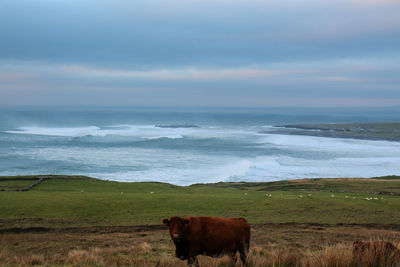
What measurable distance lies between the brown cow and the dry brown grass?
0.21 meters

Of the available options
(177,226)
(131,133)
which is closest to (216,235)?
(177,226)

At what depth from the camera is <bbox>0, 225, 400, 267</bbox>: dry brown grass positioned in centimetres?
759

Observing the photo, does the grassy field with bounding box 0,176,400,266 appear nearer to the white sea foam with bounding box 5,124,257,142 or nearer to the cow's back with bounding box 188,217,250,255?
the cow's back with bounding box 188,217,250,255

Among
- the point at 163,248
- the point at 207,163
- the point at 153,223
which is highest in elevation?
the point at 163,248

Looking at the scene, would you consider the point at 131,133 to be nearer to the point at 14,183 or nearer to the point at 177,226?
the point at 14,183

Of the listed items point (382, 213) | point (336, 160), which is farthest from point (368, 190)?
point (336, 160)

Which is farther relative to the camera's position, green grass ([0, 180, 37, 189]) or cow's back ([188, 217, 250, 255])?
green grass ([0, 180, 37, 189])

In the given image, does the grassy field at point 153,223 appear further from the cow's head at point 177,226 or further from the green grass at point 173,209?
the cow's head at point 177,226

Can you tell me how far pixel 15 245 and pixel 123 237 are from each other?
4095 mm

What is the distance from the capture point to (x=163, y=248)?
1302 cm

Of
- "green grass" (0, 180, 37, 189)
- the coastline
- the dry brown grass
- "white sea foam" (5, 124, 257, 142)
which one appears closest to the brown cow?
the dry brown grass

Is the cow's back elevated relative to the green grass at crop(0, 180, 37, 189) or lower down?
elevated

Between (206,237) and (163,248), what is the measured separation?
5.71 metres

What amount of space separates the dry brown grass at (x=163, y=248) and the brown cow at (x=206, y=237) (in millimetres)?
205
